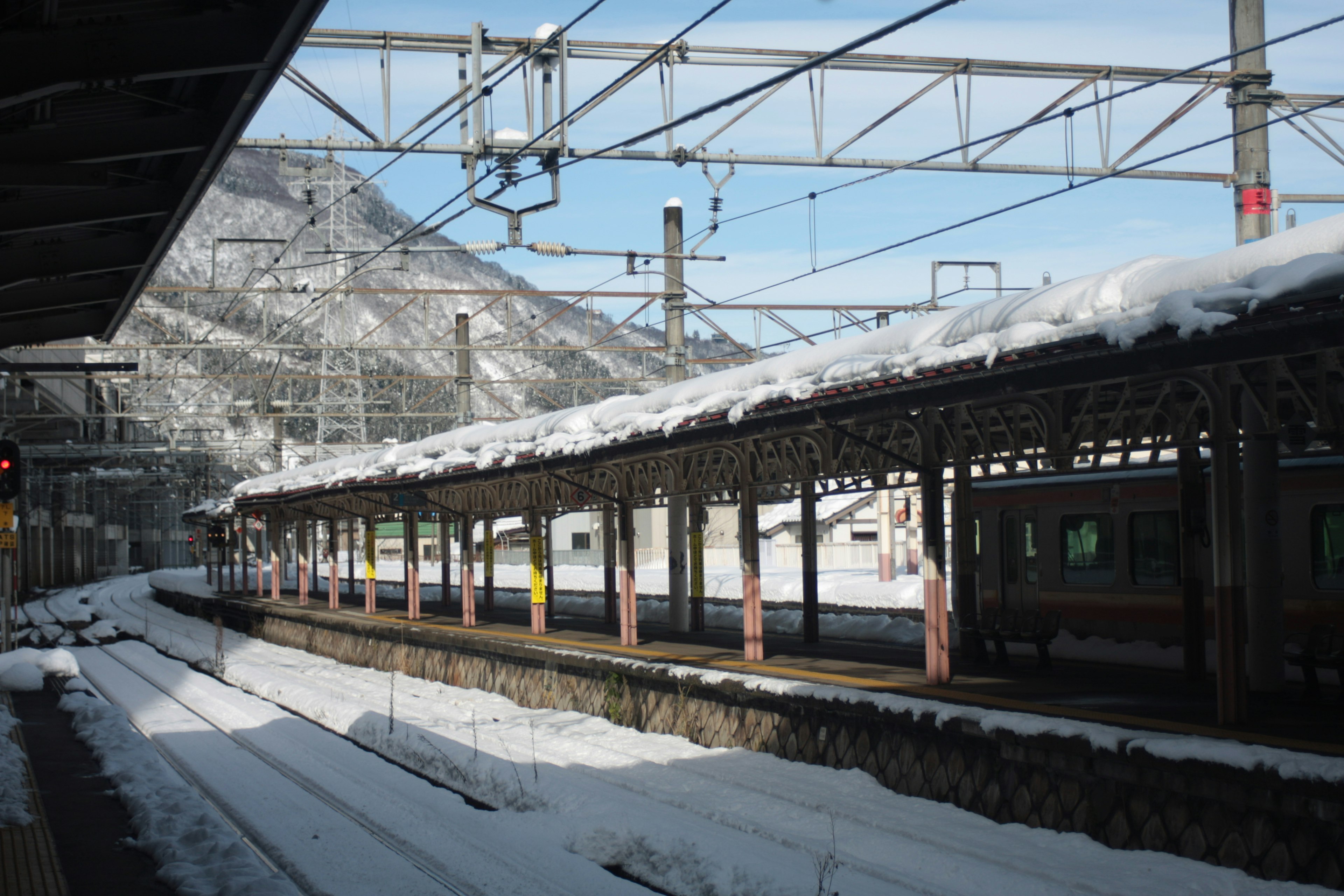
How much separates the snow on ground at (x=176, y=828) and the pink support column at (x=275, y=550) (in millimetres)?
25393

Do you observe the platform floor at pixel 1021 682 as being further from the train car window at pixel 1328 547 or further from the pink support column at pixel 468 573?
the pink support column at pixel 468 573

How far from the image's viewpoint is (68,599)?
48688 mm

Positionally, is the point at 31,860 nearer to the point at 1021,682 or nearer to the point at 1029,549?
the point at 1021,682

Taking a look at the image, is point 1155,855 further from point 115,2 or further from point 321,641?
point 321,641

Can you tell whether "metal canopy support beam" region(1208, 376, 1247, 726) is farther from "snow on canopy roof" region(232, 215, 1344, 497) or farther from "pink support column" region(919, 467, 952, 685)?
"pink support column" region(919, 467, 952, 685)

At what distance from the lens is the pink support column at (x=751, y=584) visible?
15719 millimetres

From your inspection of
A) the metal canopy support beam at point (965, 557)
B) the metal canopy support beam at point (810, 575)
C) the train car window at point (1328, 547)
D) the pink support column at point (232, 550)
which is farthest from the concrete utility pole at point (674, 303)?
the pink support column at point (232, 550)

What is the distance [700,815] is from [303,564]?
28931 millimetres

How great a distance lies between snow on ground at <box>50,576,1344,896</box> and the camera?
8266mm

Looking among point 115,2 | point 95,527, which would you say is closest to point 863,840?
point 115,2

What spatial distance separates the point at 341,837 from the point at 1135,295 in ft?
25.5

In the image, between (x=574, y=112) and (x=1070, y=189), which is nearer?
(x=1070, y=189)

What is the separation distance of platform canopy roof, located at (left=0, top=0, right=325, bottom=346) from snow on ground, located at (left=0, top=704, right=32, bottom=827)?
461 cm

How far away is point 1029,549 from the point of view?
16.5 metres
